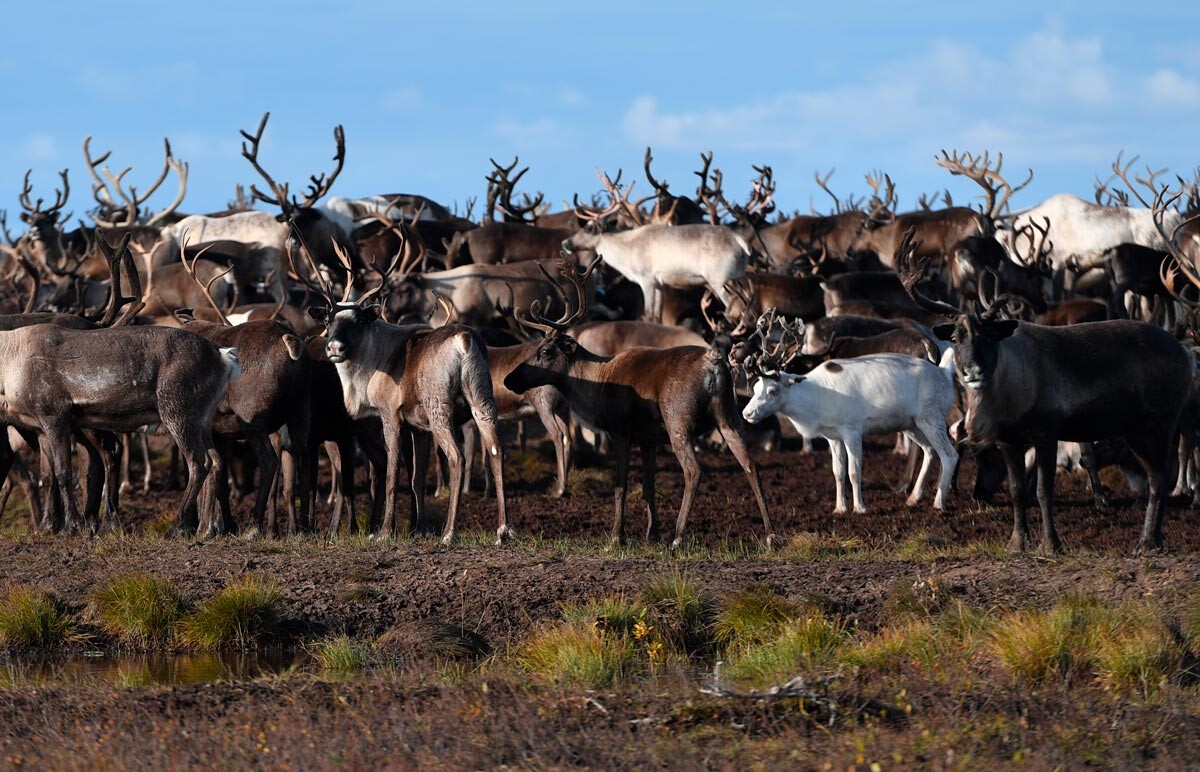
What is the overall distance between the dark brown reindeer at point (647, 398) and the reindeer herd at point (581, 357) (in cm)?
2

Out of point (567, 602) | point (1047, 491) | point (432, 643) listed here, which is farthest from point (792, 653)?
point (1047, 491)

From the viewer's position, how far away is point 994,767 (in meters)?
6.13

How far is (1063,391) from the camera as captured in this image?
1121cm

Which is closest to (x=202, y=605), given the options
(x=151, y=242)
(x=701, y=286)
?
(x=701, y=286)

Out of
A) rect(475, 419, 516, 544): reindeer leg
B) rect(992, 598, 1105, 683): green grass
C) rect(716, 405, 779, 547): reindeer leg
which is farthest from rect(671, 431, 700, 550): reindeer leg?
rect(992, 598, 1105, 683): green grass

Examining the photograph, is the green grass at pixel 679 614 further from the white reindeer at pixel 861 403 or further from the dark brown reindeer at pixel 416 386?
the white reindeer at pixel 861 403

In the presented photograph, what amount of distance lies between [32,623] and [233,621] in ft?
4.42

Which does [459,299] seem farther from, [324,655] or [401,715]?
[401,715]

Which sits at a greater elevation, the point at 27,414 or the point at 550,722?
the point at 27,414

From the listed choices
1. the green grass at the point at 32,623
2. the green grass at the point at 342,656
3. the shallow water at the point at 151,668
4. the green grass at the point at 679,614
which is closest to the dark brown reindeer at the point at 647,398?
the green grass at the point at 679,614

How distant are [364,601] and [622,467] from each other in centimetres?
364

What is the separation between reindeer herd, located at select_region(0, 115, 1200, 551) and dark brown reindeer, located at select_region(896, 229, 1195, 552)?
0.02m

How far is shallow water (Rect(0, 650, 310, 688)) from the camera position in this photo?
8719 millimetres

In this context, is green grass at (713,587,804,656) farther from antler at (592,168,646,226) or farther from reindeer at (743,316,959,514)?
antler at (592,168,646,226)
